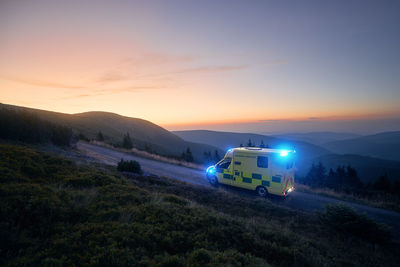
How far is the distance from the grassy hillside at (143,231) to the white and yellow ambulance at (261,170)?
1.97 metres

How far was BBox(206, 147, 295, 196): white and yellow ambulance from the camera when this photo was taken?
10.4 metres

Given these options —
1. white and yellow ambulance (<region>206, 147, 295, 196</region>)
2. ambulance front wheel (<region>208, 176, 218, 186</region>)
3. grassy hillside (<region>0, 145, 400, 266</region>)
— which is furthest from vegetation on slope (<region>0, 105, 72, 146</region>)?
white and yellow ambulance (<region>206, 147, 295, 196</region>)

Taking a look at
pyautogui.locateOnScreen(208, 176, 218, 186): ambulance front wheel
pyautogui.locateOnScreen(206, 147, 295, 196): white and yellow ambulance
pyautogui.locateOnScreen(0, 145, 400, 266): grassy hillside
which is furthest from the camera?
pyautogui.locateOnScreen(208, 176, 218, 186): ambulance front wheel

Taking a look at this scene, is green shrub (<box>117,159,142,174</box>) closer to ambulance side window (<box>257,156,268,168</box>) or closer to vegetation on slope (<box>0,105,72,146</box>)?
ambulance side window (<box>257,156,268,168</box>)

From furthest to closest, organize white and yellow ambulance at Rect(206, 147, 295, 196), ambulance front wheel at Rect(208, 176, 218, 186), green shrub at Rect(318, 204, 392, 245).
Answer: ambulance front wheel at Rect(208, 176, 218, 186)
white and yellow ambulance at Rect(206, 147, 295, 196)
green shrub at Rect(318, 204, 392, 245)

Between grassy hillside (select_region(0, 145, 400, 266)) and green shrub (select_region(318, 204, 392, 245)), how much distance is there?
0.03 meters

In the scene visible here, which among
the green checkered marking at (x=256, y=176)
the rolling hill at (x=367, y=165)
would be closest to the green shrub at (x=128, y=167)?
the green checkered marking at (x=256, y=176)

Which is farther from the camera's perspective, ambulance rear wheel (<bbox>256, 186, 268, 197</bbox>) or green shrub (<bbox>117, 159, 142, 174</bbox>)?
green shrub (<bbox>117, 159, 142, 174</bbox>)

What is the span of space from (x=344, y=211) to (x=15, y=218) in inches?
421

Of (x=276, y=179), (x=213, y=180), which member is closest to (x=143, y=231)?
(x=276, y=179)

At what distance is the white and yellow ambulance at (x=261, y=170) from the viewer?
10391mm

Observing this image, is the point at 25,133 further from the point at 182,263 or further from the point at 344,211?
the point at 344,211

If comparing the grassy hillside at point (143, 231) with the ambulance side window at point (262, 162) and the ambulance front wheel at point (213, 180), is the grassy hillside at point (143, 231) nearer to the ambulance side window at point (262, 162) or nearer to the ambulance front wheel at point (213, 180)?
the ambulance side window at point (262, 162)

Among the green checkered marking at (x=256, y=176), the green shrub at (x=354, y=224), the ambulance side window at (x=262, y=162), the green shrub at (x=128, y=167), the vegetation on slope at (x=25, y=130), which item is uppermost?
the vegetation on slope at (x=25, y=130)
